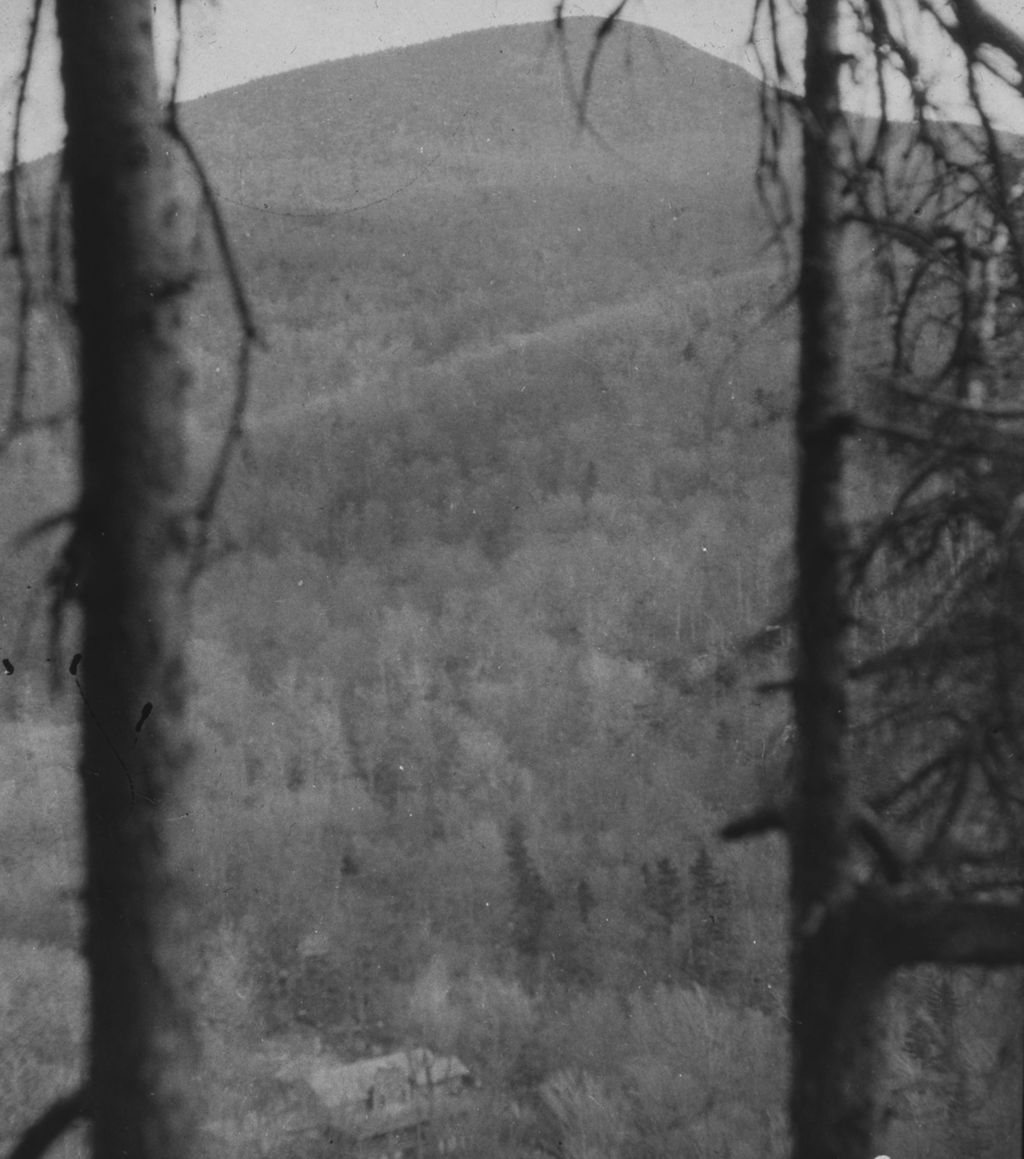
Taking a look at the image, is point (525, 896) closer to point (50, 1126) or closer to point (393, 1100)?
point (393, 1100)

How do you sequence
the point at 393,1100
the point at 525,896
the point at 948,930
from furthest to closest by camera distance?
1. the point at 525,896
2. the point at 393,1100
3. the point at 948,930

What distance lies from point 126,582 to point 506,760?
5.33 meters

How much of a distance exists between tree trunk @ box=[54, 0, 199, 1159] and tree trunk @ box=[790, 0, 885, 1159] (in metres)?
1.23

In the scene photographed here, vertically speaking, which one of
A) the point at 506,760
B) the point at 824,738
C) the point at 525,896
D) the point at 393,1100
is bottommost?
the point at 393,1100

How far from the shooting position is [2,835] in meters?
→ 5.45

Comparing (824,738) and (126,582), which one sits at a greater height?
(126,582)

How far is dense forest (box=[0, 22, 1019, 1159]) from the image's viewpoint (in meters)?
5.28

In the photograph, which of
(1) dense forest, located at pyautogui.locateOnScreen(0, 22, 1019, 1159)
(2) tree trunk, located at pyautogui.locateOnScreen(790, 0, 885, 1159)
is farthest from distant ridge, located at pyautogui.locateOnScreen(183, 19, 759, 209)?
(2) tree trunk, located at pyautogui.locateOnScreen(790, 0, 885, 1159)

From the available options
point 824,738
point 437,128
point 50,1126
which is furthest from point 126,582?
point 437,128

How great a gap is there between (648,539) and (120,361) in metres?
6.36

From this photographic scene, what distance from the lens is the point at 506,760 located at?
731cm

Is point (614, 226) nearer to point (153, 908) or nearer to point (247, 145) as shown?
point (247, 145)

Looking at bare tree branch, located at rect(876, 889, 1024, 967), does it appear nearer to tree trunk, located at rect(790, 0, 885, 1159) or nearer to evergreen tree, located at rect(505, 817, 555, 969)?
tree trunk, located at rect(790, 0, 885, 1159)

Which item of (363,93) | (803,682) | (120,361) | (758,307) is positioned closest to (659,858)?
(803,682)
